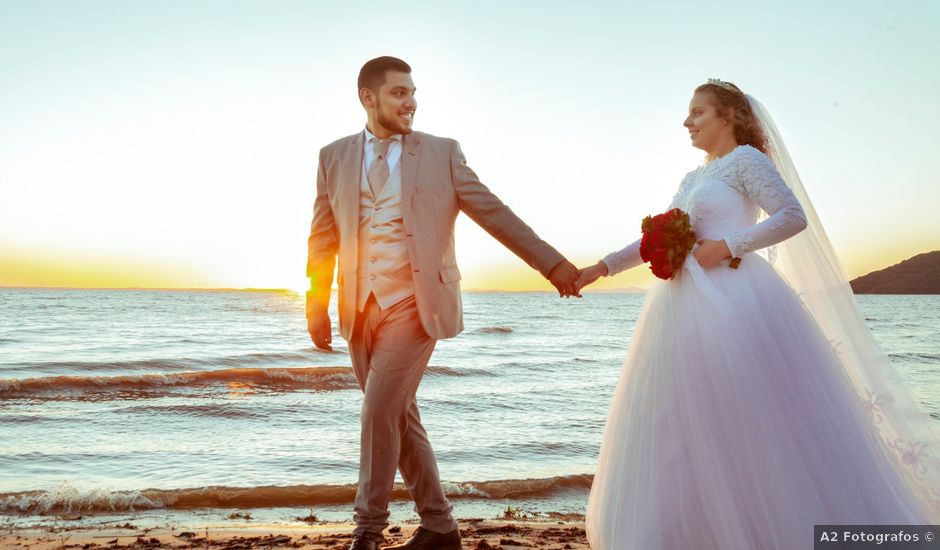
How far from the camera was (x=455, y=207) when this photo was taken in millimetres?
3830

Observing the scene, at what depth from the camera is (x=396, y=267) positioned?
12.0 ft

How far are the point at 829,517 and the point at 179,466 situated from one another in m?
5.72

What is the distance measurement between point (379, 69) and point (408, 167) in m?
0.48

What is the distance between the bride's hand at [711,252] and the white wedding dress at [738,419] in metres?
0.04

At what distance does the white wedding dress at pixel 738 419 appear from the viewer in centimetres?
317

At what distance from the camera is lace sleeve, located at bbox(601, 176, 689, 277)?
13.0ft

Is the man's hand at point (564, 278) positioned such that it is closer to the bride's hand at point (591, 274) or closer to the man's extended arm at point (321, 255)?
the bride's hand at point (591, 274)

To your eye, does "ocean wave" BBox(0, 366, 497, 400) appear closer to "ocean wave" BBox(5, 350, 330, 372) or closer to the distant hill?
"ocean wave" BBox(5, 350, 330, 372)

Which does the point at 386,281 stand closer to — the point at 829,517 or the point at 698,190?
the point at 698,190

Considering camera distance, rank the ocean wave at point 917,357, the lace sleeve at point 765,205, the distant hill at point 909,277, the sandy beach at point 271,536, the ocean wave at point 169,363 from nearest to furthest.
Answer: the lace sleeve at point 765,205 → the sandy beach at point 271,536 → the ocean wave at point 169,363 → the ocean wave at point 917,357 → the distant hill at point 909,277

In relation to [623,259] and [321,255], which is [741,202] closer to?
[623,259]

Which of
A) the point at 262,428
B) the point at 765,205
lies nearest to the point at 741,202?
the point at 765,205

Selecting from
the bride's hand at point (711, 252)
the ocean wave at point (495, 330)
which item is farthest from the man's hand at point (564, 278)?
the ocean wave at point (495, 330)

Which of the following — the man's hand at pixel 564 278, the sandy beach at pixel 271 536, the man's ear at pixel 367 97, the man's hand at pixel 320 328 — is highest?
the man's ear at pixel 367 97
